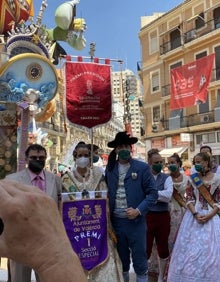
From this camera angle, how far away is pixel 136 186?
427 cm

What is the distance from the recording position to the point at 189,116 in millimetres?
26672

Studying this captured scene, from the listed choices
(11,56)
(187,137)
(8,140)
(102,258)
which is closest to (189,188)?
(102,258)

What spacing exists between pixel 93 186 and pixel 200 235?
1.23 meters

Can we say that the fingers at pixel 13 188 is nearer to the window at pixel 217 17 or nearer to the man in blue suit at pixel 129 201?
the man in blue suit at pixel 129 201

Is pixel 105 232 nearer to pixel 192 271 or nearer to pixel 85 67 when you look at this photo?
pixel 192 271

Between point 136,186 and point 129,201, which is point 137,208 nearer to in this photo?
point 129,201

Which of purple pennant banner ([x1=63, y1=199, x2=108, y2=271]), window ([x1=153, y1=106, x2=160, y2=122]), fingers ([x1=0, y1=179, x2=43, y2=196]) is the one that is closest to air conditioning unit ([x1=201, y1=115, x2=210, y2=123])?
window ([x1=153, y1=106, x2=160, y2=122])

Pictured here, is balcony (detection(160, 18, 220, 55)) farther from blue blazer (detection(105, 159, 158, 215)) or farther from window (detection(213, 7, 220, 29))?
blue blazer (detection(105, 159, 158, 215))

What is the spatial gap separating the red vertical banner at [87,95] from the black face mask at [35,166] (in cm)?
136

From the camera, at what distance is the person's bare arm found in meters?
0.64

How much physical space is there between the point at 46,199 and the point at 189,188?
4.17 m

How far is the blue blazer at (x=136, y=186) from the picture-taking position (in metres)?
4.23

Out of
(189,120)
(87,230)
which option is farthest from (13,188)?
(189,120)

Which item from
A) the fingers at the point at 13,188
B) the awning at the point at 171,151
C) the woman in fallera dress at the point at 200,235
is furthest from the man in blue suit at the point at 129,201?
the awning at the point at 171,151
